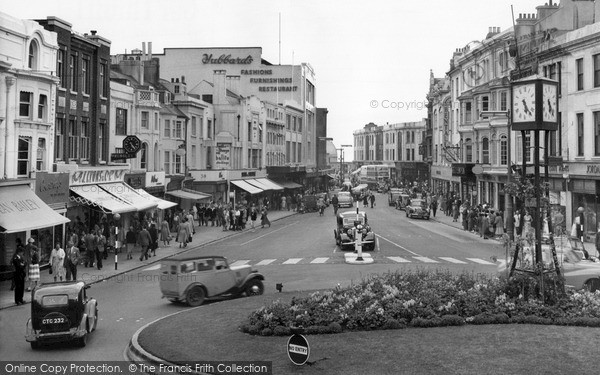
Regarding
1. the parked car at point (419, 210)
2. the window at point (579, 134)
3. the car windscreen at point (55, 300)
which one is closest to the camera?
the car windscreen at point (55, 300)

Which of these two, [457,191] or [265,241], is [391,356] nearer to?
[265,241]

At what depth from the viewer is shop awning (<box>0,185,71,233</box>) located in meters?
26.2

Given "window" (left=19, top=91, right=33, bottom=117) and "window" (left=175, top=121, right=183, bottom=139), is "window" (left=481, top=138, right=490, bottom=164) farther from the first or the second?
"window" (left=19, top=91, right=33, bottom=117)

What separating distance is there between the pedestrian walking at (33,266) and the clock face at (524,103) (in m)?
17.4

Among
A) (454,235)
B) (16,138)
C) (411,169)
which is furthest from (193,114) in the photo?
(411,169)

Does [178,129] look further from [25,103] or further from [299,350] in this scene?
[299,350]

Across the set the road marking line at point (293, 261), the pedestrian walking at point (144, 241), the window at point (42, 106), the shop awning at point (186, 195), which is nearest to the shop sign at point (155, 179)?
the shop awning at point (186, 195)

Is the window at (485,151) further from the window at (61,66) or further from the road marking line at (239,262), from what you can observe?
the window at (61,66)

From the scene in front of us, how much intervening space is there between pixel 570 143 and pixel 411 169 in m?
94.8

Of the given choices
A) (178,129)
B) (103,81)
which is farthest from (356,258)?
(178,129)

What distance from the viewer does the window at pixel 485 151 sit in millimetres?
59812

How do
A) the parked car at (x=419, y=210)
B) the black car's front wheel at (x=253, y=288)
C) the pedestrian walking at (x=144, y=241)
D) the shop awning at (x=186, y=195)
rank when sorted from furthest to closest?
1. the parked car at (x=419, y=210)
2. the shop awning at (x=186, y=195)
3. the pedestrian walking at (x=144, y=241)
4. the black car's front wheel at (x=253, y=288)

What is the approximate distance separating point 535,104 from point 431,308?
5.96m

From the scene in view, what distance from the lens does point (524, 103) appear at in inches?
674
